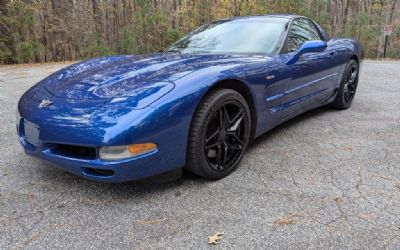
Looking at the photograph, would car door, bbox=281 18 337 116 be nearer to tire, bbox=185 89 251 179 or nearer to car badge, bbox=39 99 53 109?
tire, bbox=185 89 251 179

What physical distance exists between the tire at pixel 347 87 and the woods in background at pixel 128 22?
21.8 feet

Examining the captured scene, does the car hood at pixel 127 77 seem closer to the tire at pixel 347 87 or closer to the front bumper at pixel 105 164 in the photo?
the front bumper at pixel 105 164

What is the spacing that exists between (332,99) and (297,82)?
1.23 metres

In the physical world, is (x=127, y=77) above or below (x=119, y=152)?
above

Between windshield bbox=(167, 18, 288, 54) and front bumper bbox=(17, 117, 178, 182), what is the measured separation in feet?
4.98

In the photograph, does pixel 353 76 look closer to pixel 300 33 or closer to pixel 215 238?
pixel 300 33

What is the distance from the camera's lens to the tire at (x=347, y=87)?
4508mm

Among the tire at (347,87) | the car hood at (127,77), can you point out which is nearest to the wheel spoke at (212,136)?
the car hood at (127,77)

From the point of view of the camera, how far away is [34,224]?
6.64 feet

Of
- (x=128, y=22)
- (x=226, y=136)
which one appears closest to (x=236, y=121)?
(x=226, y=136)

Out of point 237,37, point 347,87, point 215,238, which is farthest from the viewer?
point 347,87

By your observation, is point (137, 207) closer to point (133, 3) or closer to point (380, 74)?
point (380, 74)

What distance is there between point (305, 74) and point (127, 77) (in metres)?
1.84

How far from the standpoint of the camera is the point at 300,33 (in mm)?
3855
